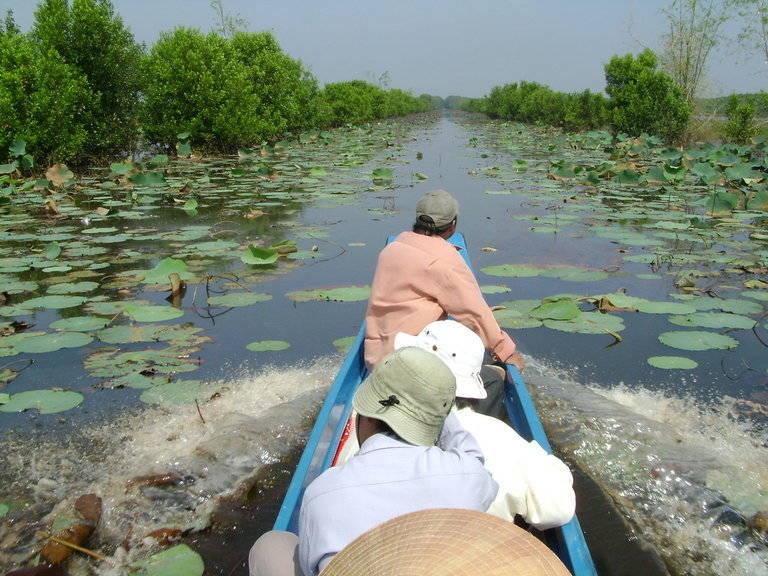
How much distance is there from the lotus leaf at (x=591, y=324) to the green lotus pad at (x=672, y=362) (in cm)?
39

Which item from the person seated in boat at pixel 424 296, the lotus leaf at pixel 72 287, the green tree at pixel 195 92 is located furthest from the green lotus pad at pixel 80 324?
the green tree at pixel 195 92

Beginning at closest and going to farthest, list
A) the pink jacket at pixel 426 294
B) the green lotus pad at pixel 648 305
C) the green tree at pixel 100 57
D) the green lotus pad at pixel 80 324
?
1. the pink jacket at pixel 426 294
2. the green lotus pad at pixel 80 324
3. the green lotus pad at pixel 648 305
4. the green tree at pixel 100 57

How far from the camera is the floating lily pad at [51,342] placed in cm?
386

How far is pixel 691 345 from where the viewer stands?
3977 millimetres

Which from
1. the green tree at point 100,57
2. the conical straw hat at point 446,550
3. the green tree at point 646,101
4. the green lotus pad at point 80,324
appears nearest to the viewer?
the conical straw hat at point 446,550

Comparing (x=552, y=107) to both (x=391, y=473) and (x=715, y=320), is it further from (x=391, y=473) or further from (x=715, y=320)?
(x=391, y=473)

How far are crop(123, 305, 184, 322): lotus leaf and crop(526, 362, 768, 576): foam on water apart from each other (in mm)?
2462

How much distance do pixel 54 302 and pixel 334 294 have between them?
2008 mm

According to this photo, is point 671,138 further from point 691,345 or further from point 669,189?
point 691,345

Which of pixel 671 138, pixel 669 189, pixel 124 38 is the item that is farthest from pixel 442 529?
pixel 671 138

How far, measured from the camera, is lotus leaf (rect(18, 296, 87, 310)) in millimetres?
4523

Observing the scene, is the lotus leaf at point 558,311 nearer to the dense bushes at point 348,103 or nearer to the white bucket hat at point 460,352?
the white bucket hat at point 460,352

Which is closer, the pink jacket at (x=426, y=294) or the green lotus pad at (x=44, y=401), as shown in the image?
the pink jacket at (x=426, y=294)

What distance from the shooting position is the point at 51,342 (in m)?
3.94
